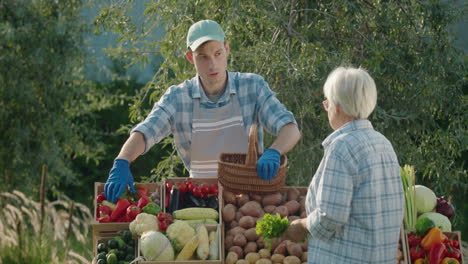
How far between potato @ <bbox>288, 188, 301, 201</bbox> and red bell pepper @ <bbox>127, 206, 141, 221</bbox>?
80cm

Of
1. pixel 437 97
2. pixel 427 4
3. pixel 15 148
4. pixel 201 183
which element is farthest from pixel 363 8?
pixel 15 148

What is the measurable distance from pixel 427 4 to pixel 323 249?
3617 mm

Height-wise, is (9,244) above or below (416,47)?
below

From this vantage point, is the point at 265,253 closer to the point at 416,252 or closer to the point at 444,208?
the point at 416,252

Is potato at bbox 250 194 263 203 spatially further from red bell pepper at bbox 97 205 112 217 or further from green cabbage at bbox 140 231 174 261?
red bell pepper at bbox 97 205 112 217

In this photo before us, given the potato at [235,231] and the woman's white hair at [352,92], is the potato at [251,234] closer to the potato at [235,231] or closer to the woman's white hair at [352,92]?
the potato at [235,231]

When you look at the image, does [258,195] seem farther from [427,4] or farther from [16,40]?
[16,40]

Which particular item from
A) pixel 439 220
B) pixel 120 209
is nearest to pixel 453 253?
pixel 439 220

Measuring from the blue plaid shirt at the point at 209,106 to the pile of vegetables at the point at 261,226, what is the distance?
0.54 metres

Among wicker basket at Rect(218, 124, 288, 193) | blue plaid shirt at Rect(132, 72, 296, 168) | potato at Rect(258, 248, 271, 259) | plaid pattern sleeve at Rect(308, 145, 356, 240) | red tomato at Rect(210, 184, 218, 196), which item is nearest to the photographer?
plaid pattern sleeve at Rect(308, 145, 356, 240)

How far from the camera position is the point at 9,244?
15.8ft

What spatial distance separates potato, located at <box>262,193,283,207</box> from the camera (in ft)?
12.9

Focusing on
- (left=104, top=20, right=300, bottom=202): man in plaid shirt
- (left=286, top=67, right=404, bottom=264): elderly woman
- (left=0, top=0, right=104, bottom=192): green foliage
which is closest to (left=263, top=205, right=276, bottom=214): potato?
(left=104, top=20, right=300, bottom=202): man in plaid shirt

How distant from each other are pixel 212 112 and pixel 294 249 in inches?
45.3
